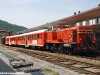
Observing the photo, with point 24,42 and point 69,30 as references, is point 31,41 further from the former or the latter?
point 69,30

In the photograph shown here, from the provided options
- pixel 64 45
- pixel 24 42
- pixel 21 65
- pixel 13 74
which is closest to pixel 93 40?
pixel 64 45

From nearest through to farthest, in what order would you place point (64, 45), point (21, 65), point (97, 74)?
1. point (97, 74)
2. point (21, 65)
3. point (64, 45)

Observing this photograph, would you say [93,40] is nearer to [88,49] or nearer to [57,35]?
[88,49]

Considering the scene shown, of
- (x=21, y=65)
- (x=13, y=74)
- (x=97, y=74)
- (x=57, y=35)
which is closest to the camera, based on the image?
(x=13, y=74)

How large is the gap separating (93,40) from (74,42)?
184 cm

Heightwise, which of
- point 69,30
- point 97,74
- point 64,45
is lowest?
point 97,74

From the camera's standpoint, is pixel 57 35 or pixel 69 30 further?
pixel 57 35

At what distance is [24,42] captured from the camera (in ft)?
121

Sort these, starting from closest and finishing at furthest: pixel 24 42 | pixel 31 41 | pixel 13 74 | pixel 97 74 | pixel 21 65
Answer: pixel 13 74 → pixel 97 74 → pixel 21 65 → pixel 31 41 → pixel 24 42

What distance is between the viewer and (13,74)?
8.95m

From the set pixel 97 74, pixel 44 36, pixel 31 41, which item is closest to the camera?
pixel 97 74

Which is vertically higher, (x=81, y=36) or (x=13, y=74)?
(x=81, y=36)

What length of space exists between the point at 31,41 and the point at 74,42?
13.8 meters

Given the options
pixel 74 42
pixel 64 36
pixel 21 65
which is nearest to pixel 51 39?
pixel 64 36
